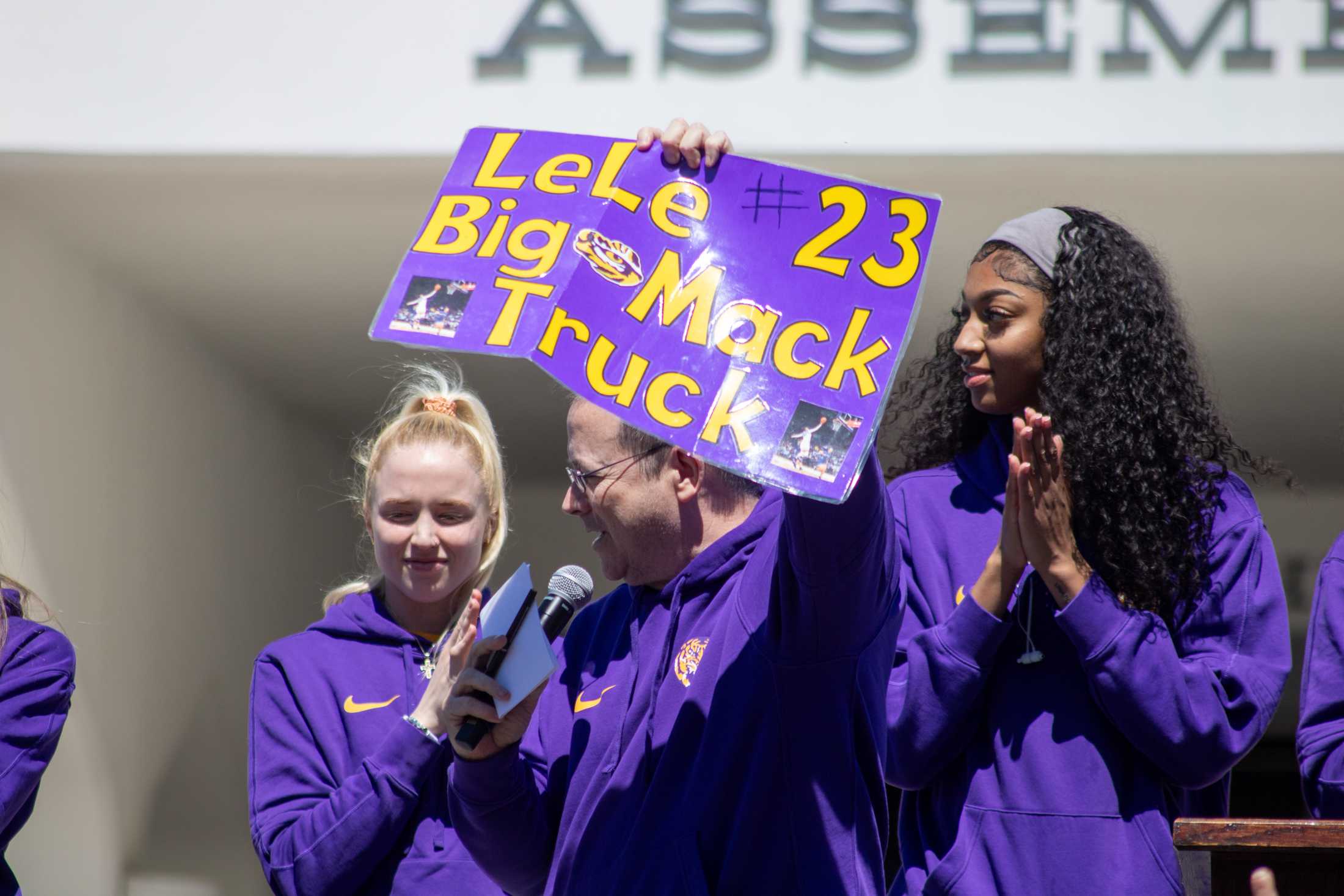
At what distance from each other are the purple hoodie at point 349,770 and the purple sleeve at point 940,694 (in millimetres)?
812

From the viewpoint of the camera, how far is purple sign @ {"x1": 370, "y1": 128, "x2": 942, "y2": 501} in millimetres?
1949

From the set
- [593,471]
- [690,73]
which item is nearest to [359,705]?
[593,471]

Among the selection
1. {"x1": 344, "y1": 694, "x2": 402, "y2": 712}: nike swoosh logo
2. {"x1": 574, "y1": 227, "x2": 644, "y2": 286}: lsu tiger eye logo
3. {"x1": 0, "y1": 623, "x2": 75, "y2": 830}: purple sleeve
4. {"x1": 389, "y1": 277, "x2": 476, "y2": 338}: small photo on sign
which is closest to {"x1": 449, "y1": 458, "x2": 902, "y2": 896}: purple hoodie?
{"x1": 574, "y1": 227, "x2": 644, "y2": 286}: lsu tiger eye logo

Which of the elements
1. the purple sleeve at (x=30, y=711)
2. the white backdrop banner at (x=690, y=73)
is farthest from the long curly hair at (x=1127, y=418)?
the purple sleeve at (x=30, y=711)

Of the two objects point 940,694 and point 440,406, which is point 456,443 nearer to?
point 440,406

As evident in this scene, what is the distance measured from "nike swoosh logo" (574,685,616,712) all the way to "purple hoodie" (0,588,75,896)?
1277 mm

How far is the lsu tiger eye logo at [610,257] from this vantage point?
6.91 feet

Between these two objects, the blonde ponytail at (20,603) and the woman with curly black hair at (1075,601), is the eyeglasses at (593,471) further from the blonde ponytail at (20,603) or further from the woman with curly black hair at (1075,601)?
the blonde ponytail at (20,603)

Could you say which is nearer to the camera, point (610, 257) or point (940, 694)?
point (610, 257)

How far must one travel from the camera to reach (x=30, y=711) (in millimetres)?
3266

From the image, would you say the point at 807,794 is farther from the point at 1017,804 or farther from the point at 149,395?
the point at 149,395

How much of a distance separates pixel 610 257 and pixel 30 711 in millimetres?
1841

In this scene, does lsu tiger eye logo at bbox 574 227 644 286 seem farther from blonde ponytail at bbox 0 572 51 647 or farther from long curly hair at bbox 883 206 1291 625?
blonde ponytail at bbox 0 572 51 647

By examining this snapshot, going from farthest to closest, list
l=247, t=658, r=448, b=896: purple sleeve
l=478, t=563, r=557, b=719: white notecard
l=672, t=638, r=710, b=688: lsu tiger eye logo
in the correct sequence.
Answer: l=247, t=658, r=448, b=896: purple sleeve → l=478, t=563, r=557, b=719: white notecard → l=672, t=638, r=710, b=688: lsu tiger eye logo
